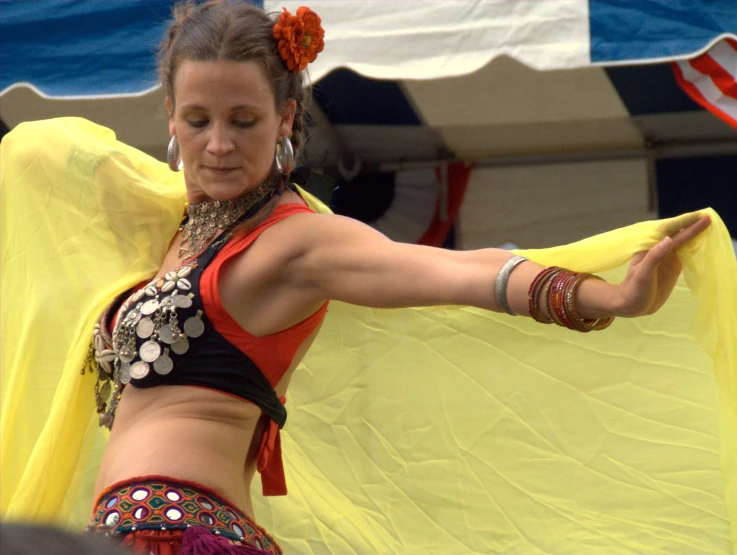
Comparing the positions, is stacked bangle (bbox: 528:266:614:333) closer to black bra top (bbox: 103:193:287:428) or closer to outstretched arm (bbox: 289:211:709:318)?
outstretched arm (bbox: 289:211:709:318)

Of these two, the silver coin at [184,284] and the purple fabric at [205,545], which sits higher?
the silver coin at [184,284]

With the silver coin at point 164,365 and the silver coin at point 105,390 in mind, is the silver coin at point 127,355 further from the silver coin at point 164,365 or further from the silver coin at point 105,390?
the silver coin at point 105,390

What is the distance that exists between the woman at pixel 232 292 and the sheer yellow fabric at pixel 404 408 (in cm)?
24

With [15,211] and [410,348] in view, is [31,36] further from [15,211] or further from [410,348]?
[410,348]

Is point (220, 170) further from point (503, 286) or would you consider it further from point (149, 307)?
point (503, 286)

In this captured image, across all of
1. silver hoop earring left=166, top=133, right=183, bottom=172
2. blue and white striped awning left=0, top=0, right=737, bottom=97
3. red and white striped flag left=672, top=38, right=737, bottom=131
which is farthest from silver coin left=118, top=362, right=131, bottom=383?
red and white striped flag left=672, top=38, right=737, bottom=131

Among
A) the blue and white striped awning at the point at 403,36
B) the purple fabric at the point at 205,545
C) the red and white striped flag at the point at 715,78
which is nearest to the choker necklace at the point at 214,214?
the purple fabric at the point at 205,545

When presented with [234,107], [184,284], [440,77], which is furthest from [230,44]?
[440,77]

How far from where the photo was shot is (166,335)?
1518 millimetres

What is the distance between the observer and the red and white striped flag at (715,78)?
105 inches

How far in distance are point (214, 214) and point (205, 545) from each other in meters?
0.55

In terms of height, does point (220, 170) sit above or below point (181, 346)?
above

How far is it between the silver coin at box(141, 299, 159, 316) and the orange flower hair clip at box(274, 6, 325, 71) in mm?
418

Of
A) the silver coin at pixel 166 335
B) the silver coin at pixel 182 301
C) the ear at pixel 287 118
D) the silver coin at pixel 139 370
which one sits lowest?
the silver coin at pixel 139 370
